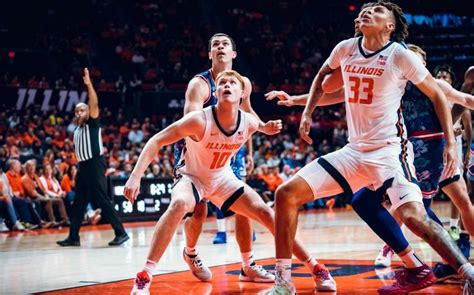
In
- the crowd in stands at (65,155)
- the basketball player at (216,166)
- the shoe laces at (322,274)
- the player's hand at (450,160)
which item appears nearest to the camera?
the player's hand at (450,160)

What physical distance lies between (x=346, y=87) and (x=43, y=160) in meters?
10.7

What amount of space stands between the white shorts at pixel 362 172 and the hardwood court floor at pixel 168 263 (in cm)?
91

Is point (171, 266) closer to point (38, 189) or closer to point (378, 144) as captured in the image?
point (378, 144)

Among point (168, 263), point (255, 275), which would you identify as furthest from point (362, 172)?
point (168, 263)

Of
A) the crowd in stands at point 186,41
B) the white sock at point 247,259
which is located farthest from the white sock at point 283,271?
the crowd in stands at point 186,41

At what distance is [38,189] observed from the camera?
47.0ft

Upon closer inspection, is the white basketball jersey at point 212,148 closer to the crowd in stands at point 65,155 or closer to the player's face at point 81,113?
the player's face at point 81,113

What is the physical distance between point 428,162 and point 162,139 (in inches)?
90.3

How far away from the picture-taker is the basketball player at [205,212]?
261 inches

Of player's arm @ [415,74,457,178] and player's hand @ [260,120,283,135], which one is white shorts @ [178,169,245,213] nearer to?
player's hand @ [260,120,283,135]

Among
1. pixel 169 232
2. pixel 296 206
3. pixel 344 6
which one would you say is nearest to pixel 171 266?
pixel 169 232

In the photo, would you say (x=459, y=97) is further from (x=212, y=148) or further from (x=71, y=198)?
(x=71, y=198)

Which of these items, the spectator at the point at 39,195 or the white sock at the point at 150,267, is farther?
the spectator at the point at 39,195

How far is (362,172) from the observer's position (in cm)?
537
